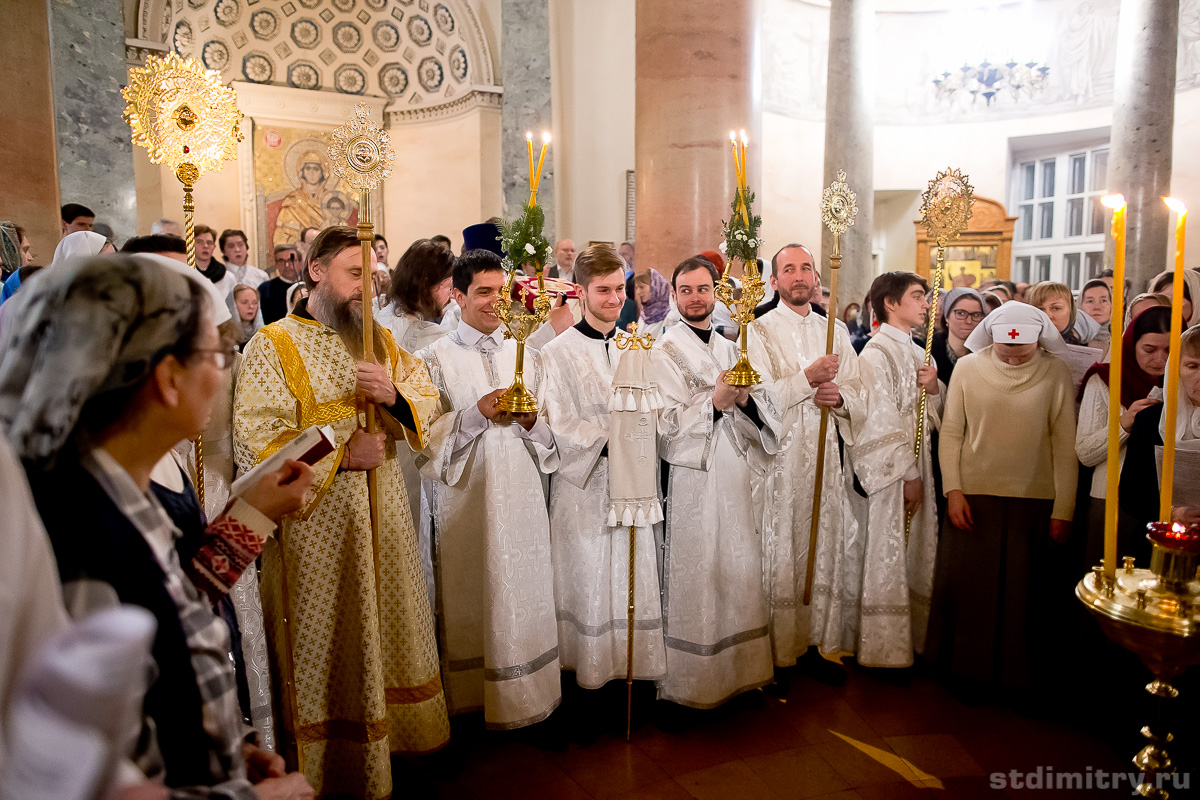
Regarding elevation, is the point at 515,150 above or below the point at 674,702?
above

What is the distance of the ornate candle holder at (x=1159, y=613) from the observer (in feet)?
4.44

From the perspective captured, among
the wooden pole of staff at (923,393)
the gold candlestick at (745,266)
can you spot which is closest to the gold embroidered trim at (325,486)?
the gold candlestick at (745,266)

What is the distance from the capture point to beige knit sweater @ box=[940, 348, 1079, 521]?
12.5 ft

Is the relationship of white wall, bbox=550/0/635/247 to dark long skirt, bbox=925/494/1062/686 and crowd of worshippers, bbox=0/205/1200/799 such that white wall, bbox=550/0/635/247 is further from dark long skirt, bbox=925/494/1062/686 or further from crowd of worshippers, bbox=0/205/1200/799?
dark long skirt, bbox=925/494/1062/686

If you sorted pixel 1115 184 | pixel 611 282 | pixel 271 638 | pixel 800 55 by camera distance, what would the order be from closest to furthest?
pixel 271 638, pixel 611 282, pixel 1115 184, pixel 800 55

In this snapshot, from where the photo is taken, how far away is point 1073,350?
4344 mm

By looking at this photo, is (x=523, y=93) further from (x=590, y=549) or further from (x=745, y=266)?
(x=590, y=549)

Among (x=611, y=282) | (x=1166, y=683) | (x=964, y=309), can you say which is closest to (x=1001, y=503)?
(x=964, y=309)

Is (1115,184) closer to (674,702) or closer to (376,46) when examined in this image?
(674,702)

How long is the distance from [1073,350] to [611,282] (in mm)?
2594

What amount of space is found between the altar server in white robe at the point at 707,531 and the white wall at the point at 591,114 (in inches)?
258

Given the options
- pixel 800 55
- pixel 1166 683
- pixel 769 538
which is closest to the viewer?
pixel 1166 683

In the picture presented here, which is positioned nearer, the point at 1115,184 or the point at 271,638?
the point at 271,638

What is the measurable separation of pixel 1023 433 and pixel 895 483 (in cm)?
63
